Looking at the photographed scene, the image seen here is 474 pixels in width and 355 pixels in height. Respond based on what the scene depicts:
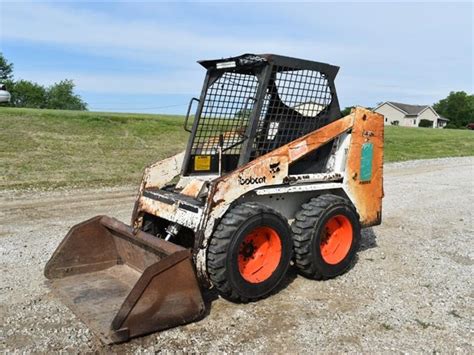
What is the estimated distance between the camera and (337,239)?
17.1 ft

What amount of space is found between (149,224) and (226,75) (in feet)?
5.61

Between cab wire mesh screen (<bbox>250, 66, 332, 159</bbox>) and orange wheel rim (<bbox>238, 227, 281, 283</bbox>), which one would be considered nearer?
orange wheel rim (<bbox>238, 227, 281, 283</bbox>)

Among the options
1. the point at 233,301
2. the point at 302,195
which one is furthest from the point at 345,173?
the point at 233,301

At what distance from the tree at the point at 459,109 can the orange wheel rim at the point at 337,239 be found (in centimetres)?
9126

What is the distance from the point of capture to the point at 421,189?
36.3 ft

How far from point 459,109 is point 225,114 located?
3774 inches

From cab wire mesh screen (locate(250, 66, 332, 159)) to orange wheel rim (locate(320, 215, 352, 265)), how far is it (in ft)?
3.21

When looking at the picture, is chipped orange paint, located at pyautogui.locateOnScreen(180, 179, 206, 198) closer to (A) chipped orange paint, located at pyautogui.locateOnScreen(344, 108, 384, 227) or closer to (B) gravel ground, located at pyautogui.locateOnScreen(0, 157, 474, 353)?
(B) gravel ground, located at pyautogui.locateOnScreen(0, 157, 474, 353)

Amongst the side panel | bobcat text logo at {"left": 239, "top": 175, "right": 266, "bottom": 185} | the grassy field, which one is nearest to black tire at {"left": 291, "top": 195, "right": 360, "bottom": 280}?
bobcat text logo at {"left": 239, "top": 175, "right": 266, "bottom": 185}

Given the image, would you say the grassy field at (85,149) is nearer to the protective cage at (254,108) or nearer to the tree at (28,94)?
the protective cage at (254,108)

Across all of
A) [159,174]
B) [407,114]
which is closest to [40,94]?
[407,114]

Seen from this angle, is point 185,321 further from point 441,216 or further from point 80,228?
point 441,216

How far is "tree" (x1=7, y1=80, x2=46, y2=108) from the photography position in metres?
74.4

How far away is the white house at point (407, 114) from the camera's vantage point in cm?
7962
